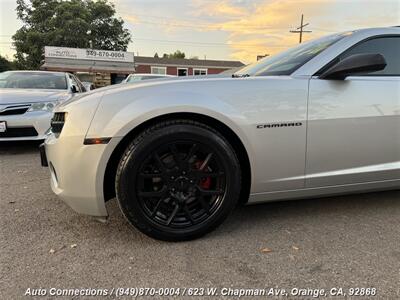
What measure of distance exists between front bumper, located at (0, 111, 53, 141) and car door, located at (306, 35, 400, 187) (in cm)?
382

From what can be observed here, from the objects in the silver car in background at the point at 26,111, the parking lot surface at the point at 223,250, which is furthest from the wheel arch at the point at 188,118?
the silver car in background at the point at 26,111

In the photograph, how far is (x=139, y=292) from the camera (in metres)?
1.85

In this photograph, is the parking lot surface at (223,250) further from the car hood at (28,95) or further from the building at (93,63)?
the building at (93,63)

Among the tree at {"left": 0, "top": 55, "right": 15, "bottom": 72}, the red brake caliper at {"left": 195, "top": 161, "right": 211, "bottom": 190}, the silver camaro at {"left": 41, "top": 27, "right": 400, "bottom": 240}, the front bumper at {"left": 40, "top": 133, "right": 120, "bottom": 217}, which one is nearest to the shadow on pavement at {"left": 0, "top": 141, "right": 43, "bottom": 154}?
the silver camaro at {"left": 41, "top": 27, "right": 400, "bottom": 240}

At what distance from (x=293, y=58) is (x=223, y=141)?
1.02 meters

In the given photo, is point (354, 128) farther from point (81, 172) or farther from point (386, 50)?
point (81, 172)

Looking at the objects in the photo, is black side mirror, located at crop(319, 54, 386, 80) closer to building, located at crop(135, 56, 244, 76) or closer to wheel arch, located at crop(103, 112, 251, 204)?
wheel arch, located at crop(103, 112, 251, 204)

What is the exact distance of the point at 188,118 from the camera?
2336 mm

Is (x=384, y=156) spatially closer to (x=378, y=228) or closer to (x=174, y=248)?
(x=378, y=228)

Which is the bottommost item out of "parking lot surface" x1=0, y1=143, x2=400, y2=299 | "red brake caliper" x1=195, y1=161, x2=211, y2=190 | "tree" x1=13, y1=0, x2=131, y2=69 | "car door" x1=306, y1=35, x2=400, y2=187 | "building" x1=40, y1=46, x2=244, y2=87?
"parking lot surface" x1=0, y1=143, x2=400, y2=299

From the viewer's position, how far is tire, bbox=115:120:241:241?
7.26ft

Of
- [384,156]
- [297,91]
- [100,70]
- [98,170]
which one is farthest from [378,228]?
[100,70]

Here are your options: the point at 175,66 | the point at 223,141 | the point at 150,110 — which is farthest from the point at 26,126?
the point at 175,66

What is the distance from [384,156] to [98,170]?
2051mm
